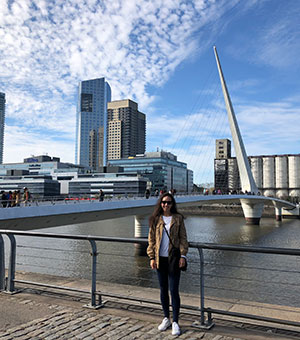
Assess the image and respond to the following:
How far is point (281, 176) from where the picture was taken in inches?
4176

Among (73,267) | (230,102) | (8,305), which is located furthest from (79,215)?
(230,102)

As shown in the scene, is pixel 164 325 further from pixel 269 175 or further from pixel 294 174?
pixel 269 175

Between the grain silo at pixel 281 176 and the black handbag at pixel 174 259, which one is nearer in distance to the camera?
the black handbag at pixel 174 259

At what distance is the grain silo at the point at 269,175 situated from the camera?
10753 cm

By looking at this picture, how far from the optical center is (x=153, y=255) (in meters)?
3.65

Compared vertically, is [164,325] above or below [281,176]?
below

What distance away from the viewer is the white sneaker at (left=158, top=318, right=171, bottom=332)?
3.48 metres

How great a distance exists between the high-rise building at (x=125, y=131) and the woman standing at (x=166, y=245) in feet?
583

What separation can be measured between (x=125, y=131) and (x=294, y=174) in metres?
103

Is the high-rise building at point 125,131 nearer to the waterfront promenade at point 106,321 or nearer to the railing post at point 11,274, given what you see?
the railing post at point 11,274

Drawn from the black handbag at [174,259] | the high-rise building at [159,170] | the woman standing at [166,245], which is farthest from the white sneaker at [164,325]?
the high-rise building at [159,170]

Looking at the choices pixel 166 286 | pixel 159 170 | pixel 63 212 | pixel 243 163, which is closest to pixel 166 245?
pixel 166 286

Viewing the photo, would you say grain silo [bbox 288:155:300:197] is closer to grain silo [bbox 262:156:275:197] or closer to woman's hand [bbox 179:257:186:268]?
grain silo [bbox 262:156:275:197]

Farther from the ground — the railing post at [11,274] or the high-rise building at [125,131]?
the high-rise building at [125,131]
